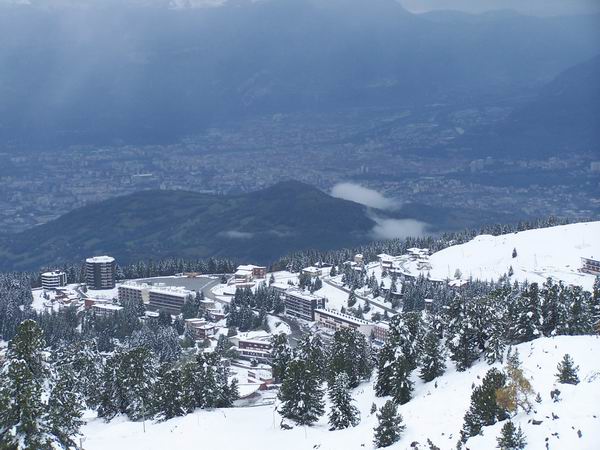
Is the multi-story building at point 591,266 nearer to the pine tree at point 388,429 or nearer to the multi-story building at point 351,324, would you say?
the multi-story building at point 351,324

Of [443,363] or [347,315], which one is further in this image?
[347,315]

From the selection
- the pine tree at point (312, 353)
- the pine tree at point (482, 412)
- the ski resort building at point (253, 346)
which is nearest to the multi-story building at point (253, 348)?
the ski resort building at point (253, 346)

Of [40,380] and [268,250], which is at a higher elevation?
[40,380]

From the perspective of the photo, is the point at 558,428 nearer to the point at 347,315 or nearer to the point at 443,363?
the point at 443,363

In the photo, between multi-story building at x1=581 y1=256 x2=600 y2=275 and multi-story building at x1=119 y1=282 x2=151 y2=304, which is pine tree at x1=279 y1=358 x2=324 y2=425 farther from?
multi-story building at x1=119 y1=282 x2=151 y2=304

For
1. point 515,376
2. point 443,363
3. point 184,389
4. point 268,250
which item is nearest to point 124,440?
point 184,389
